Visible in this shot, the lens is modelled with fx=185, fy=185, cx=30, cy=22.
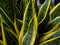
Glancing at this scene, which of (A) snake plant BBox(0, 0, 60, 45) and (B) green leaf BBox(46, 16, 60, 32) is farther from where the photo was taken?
(B) green leaf BBox(46, 16, 60, 32)

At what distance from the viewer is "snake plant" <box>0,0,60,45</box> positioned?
2.80ft

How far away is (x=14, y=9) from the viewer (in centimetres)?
101

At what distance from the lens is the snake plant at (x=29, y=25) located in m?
0.85

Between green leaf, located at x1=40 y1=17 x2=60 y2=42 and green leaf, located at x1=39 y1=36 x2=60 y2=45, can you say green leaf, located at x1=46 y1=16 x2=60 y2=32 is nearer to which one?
green leaf, located at x1=40 y1=17 x2=60 y2=42

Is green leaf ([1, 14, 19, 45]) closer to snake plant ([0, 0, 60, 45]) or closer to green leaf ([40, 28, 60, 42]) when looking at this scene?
→ snake plant ([0, 0, 60, 45])

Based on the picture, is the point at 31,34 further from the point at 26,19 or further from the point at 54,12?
the point at 54,12

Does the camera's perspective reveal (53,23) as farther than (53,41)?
Yes

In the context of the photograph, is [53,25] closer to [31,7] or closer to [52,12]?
[52,12]

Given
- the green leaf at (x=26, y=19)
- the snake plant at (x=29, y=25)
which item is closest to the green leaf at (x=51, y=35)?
the snake plant at (x=29, y=25)

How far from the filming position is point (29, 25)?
858 millimetres

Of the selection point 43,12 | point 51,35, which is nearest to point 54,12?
point 43,12

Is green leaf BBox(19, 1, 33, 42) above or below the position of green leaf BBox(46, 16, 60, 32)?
above

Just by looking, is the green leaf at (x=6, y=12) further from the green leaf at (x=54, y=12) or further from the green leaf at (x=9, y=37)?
the green leaf at (x=54, y=12)

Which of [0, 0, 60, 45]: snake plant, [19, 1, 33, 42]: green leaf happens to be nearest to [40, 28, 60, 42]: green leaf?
[0, 0, 60, 45]: snake plant
